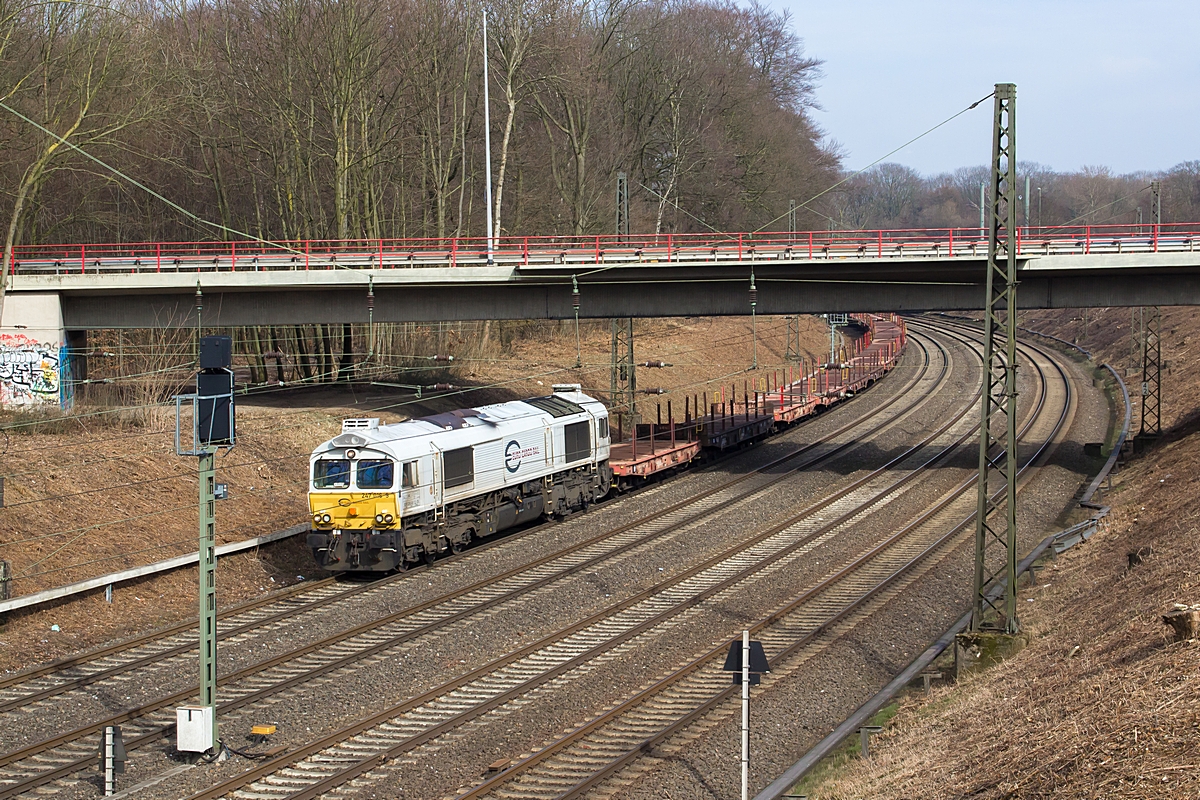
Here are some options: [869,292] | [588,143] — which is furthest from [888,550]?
[588,143]

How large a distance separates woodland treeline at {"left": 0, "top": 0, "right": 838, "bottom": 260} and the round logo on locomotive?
14.9 metres

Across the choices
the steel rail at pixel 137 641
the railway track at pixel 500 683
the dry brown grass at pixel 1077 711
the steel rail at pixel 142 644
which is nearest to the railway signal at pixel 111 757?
the railway track at pixel 500 683

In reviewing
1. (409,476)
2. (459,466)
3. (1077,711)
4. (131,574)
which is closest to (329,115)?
(459,466)

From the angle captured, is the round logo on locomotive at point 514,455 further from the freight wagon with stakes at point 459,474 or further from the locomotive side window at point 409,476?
the locomotive side window at point 409,476

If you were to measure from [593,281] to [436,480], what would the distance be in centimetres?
1001

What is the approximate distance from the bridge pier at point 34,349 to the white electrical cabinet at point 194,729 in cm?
2038

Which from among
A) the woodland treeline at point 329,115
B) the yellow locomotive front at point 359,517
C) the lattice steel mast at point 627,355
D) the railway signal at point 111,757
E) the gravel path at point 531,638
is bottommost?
the gravel path at point 531,638

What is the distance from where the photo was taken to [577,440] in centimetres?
2931

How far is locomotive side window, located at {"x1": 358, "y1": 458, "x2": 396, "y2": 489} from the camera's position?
22.7 m

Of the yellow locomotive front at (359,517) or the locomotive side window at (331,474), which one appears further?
the locomotive side window at (331,474)

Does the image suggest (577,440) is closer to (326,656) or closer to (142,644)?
(326,656)

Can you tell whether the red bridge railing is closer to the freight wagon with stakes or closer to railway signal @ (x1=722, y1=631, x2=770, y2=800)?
the freight wagon with stakes

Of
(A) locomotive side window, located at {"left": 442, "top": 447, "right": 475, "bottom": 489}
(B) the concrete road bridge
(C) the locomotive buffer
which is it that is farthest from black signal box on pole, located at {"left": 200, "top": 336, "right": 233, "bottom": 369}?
(B) the concrete road bridge

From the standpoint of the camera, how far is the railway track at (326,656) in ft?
45.8
